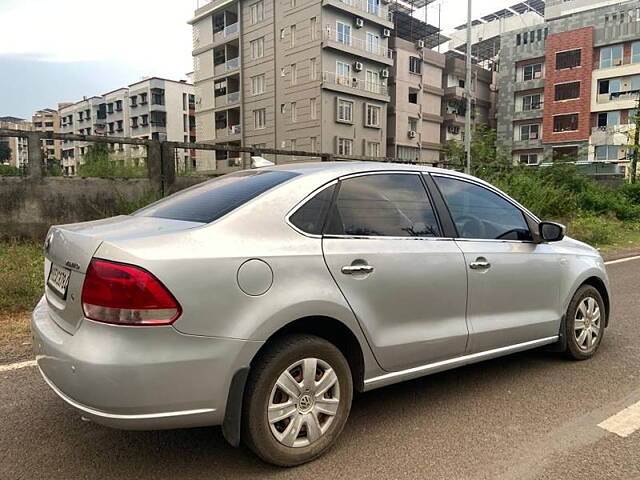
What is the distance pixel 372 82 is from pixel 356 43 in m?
3.34

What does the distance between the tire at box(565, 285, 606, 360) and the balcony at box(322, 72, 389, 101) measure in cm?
3438

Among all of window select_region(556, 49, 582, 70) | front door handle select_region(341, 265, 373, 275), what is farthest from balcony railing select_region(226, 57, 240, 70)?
front door handle select_region(341, 265, 373, 275)

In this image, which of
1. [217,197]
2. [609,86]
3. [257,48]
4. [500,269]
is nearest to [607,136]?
[609,86]

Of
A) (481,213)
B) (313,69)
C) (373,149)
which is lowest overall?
(481,213)

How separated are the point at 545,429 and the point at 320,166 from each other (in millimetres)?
2082

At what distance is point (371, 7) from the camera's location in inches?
1599

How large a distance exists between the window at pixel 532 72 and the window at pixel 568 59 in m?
2.69

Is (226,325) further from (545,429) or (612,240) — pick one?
(612,240)

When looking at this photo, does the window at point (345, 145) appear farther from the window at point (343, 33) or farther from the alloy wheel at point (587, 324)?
the alloy wheel at point (587, 324)

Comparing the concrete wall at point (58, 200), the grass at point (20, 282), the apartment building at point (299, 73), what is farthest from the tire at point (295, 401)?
the apartment building at point (299, 73)

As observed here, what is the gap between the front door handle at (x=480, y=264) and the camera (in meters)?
3.38

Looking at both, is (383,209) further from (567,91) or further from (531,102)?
(531,102)

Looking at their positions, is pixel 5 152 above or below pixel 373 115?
below

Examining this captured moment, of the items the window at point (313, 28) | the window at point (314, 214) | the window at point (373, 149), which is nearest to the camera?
the window at point (314, 214)
